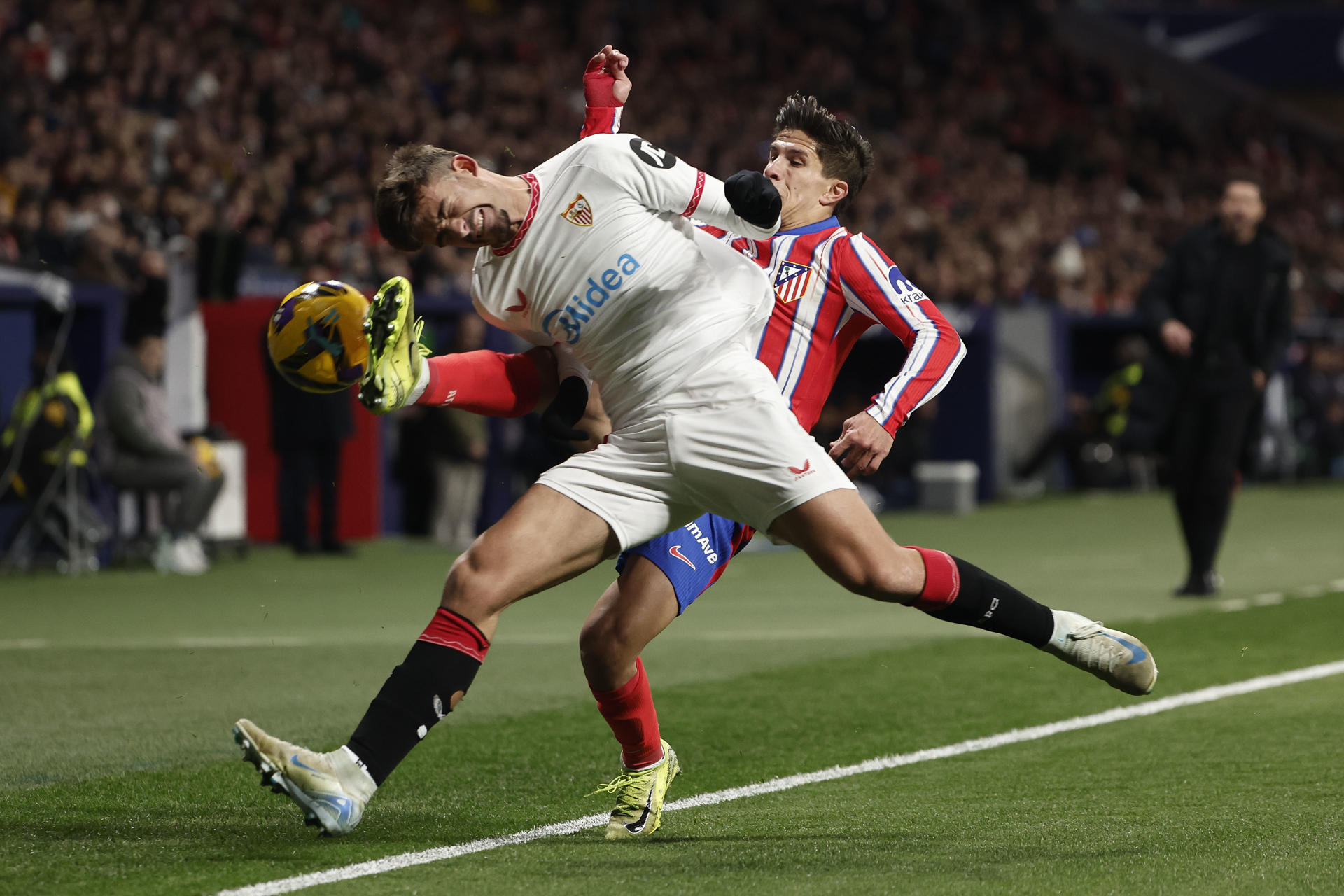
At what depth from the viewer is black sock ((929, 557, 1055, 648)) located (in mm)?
4633

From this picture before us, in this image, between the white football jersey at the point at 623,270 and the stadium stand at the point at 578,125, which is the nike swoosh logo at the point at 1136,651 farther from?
the stadium stand at the point at 578,125

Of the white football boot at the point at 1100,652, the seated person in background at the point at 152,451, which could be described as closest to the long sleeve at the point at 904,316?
the white football boot at the point at 1100,652

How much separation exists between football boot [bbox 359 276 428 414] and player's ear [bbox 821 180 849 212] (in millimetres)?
1392

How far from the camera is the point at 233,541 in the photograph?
1483 cm

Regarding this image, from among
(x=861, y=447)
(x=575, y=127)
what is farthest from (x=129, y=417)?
(x=575, y=127)

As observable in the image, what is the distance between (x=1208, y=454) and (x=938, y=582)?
22.2 feet

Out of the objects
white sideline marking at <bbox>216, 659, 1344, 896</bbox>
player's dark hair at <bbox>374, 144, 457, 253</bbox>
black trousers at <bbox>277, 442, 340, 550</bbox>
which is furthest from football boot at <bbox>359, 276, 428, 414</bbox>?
black trousers at <bbox>277, 442, 340, 550</bbox>

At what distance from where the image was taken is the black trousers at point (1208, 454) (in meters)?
10.7

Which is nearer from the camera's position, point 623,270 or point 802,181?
point 623,270

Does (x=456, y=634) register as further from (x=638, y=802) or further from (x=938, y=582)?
(x=938, y=582)

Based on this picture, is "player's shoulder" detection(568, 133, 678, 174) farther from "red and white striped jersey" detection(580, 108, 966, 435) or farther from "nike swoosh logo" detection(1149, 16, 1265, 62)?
"nike swoosh logo" detection(1149, 16, 1265, 62)

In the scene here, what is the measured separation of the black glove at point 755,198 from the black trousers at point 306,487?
10882 mm

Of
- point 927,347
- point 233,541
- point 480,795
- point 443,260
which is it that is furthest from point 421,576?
point 927,347

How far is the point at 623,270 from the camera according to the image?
176 inches
